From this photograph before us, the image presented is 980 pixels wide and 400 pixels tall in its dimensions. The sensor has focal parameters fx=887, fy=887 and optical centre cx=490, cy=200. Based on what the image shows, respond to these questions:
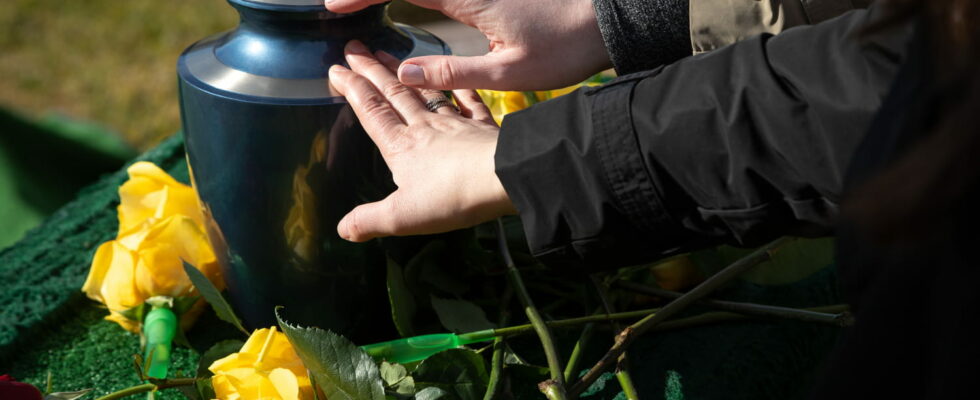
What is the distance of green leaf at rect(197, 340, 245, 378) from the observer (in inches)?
30.8

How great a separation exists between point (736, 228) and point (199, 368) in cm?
47

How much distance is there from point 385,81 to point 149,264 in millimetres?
324

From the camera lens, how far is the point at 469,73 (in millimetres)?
770

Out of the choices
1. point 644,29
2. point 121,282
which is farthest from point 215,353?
point 644,29

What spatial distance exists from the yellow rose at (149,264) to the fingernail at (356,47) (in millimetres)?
285

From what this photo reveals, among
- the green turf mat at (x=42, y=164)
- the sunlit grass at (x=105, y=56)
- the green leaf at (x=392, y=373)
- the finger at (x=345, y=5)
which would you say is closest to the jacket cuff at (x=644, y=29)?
the finger at (x=345, y=5)

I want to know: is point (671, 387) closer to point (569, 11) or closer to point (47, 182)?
point (569, 11)

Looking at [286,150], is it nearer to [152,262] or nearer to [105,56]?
[152,262]

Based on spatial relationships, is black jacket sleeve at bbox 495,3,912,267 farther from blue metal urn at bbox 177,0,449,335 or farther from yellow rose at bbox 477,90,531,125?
yellow rose at bbox 477,90,531,125

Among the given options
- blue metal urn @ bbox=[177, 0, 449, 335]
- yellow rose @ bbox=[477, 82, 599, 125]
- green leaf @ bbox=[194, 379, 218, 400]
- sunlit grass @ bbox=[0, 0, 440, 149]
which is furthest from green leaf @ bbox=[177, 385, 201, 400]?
sunlit grass @ bbox=[0, 0, 440, 149]

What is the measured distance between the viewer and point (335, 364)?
0.69 metres

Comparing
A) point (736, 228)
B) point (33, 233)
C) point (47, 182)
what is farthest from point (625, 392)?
point (47, 182)

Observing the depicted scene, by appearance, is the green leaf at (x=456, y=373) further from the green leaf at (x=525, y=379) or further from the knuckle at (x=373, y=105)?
the knuckle at (x=373, y=105)

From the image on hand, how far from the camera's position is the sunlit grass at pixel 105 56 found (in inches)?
97.3
